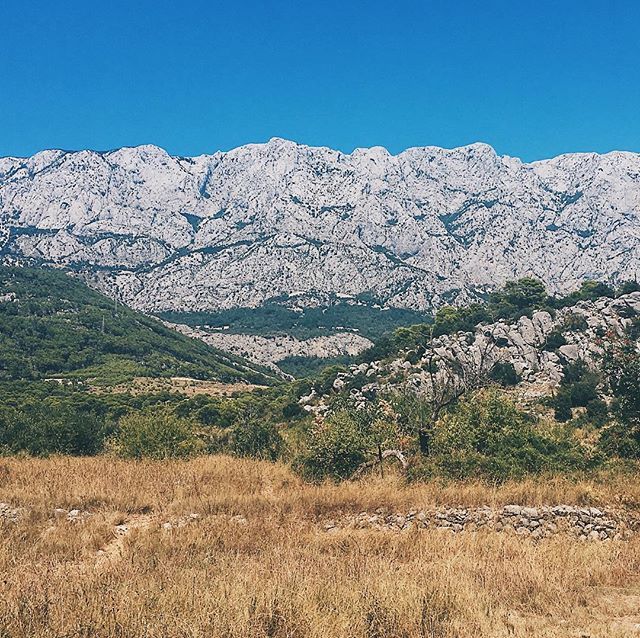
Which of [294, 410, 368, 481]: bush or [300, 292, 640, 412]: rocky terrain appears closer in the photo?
[294, 410, 368, 481]: bush

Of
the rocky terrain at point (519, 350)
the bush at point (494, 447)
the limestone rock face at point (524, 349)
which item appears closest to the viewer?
the bush at point (494, 447)

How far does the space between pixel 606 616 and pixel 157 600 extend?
561 centimetres

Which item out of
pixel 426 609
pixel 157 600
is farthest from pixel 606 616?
pixel 157 600

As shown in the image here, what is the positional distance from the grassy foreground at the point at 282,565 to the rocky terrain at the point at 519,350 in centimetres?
3919

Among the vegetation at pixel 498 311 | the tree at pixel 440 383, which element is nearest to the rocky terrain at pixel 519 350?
the tree at pixel 440 383

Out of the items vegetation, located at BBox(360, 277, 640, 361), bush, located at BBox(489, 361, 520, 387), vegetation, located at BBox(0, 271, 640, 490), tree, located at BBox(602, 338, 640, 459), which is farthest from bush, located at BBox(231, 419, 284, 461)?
vegetation, located at BBox(360, 277, 640, 361)

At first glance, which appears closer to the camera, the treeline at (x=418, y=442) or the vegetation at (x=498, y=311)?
the treeline at (x=418, y=442)

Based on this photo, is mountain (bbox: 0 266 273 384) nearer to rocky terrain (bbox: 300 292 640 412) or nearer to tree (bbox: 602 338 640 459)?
rocky terrain (bbox: 300 292 640 412)

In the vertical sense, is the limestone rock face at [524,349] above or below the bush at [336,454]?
above

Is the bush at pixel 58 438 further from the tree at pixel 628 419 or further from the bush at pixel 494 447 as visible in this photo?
the tree at pixel 628 419

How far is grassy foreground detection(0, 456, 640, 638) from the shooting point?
5.57m

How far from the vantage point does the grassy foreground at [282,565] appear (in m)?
5.57

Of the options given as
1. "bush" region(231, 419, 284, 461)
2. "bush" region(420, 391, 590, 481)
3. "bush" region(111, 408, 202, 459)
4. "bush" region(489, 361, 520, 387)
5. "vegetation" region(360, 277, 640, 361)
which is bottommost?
"bush" region(231, 419, 284, 461)

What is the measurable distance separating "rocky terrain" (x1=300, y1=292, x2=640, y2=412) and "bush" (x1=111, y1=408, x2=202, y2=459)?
32104 mm
